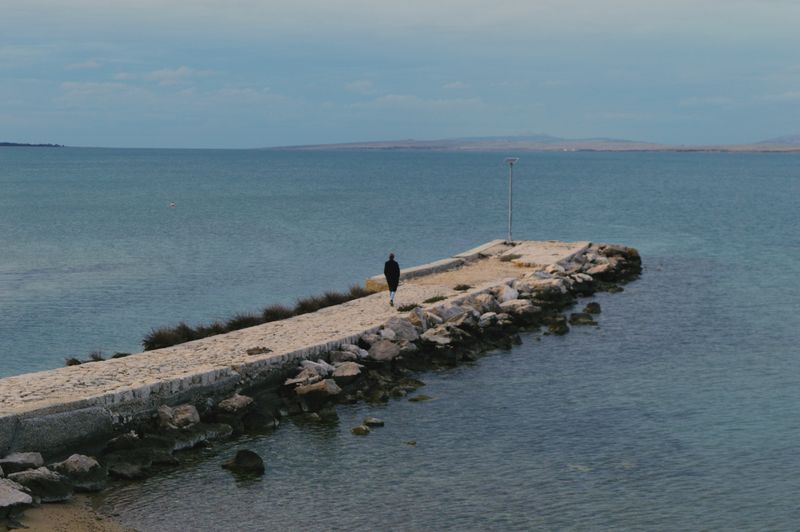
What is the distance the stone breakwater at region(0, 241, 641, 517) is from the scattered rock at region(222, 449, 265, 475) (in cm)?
2

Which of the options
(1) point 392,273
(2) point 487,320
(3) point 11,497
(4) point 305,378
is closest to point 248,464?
(3) point 11,497

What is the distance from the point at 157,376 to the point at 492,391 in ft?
23.4

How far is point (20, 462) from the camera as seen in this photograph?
1559 cm

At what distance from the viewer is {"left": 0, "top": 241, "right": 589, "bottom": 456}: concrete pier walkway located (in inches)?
655

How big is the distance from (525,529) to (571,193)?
300 ft

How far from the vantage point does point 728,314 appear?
31.9 metres

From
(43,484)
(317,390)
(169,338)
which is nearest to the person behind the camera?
(43,484)

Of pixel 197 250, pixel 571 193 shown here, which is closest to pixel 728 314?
pixel 197 250

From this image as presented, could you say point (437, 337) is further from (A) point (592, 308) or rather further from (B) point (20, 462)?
(B) point (20, 462)

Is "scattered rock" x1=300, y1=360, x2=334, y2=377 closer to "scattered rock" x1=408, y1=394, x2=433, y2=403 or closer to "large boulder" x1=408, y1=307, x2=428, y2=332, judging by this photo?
"scattered rock" x1=408, y1=394, x2=433, y2=403

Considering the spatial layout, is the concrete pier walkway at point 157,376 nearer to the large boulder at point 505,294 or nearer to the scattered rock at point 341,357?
the scattered rock at point 341,357

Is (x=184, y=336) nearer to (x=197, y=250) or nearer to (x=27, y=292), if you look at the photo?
(x=27, y=292)

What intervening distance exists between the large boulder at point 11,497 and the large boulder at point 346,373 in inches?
Answer: 316

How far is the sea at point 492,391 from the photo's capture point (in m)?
15.5
